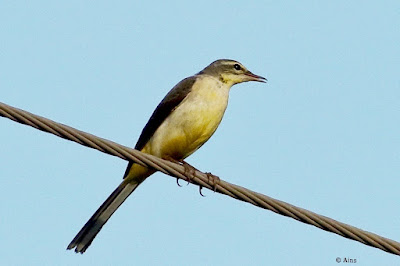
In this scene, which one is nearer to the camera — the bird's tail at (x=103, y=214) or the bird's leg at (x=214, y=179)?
the bird's leg at (x=214, y=179)

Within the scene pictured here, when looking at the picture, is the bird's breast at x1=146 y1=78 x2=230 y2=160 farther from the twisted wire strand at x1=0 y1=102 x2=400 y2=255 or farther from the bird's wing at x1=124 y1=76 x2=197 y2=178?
the twisted wire strand at x1=0 y1=102 x2=400 y2=255

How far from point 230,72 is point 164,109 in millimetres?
1231

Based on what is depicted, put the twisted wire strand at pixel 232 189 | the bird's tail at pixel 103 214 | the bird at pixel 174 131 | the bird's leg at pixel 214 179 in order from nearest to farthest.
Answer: the twisted wire strand at pixel 232 189 → the bird's leg at pixel 214 179 → the bird's tail at pixel 103 214 → the bird at pixel 174 131

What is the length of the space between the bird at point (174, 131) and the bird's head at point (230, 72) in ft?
1.34

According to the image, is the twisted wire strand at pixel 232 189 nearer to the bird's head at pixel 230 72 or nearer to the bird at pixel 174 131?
the bird at pixel 174 131

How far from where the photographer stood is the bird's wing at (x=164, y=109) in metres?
9.18

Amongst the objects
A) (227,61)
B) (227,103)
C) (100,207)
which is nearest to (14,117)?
(100,207)

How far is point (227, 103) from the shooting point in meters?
9.43

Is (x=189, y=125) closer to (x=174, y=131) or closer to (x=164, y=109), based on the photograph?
(x=174, y=131)

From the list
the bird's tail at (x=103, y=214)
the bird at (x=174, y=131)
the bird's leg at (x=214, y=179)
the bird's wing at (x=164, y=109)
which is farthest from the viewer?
the bird's wing at (x=164, y=109)

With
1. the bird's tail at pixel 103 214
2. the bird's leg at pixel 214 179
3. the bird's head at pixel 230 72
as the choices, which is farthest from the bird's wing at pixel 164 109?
the bird's leg at pixel 214 179

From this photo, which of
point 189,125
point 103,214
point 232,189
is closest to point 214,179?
point 232,189

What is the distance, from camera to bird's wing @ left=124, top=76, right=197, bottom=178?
9180 mm

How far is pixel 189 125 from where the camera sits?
8.95 m
